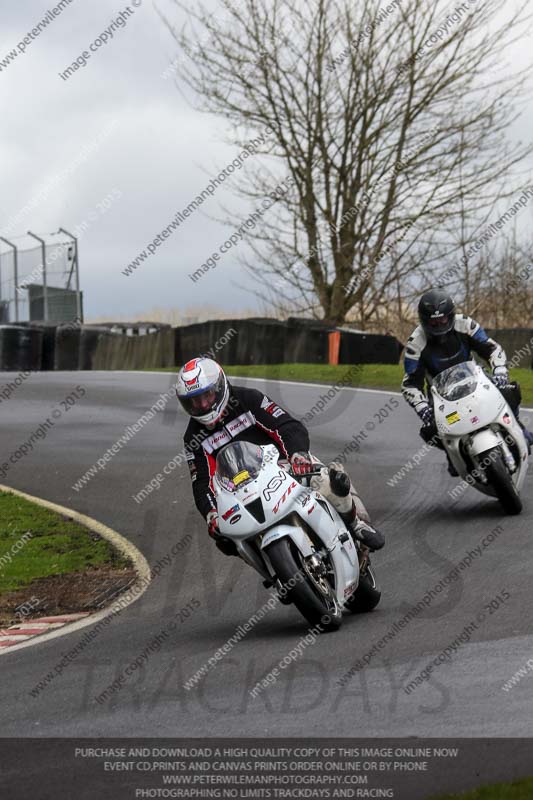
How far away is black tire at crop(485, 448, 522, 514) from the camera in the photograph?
1016cm

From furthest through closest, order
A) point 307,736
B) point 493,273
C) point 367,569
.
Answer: point 493,273 → point 367,569 → point 307,736

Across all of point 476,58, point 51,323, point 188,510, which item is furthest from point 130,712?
point 476,58

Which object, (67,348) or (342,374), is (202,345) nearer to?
(67,348)

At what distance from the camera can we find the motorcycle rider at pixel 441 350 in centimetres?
1061

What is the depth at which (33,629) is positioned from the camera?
29.0 feet

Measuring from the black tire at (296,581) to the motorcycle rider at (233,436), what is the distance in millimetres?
517

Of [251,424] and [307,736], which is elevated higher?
[251,424]

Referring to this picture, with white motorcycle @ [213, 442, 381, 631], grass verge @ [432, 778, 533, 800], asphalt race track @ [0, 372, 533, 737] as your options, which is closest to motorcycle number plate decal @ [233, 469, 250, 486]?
white motorcycle @ [213, 442, 381, 631]

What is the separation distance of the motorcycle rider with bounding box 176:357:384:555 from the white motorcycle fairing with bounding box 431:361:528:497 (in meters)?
2.65

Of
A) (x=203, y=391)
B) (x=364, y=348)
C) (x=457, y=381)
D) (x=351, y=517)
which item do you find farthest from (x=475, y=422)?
(x=364, y=348)

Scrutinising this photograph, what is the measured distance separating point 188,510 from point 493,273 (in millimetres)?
17052

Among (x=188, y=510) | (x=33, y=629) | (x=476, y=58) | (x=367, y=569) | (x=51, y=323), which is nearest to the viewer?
(x=367, y=569)

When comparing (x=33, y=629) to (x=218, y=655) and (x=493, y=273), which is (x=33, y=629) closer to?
(x=218, y=655)

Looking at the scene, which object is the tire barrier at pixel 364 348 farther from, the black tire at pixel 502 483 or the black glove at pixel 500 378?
the black tire at pixel 502 483
